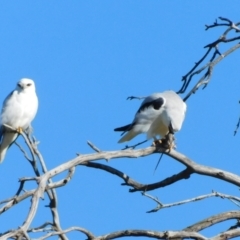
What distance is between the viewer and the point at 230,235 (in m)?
4.62

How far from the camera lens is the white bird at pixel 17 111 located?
9.26 meters

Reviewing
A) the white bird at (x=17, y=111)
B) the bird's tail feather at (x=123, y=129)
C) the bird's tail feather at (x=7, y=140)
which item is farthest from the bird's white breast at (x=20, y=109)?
the bird's tail feather at (x=123, y=129)

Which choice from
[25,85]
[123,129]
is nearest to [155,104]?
[123,129]

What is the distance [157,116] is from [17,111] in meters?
2.60

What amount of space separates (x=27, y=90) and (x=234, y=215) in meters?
4.97

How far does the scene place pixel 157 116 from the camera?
7184mm

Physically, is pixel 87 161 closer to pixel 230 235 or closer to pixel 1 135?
pixel 230 235

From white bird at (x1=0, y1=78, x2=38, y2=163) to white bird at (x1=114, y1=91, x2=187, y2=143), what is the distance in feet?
7.09

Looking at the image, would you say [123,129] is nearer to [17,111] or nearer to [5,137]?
[17,111]

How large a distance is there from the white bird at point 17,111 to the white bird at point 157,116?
216 centimetres

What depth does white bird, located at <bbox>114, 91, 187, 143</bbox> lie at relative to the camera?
6.92 meters

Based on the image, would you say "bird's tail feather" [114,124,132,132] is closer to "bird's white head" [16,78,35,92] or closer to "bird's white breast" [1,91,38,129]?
"bird's white breast" [1,91,38,129]

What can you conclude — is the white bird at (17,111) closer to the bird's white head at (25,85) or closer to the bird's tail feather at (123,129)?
the bird's white head at (25,85)

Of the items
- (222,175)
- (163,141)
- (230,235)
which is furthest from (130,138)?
(230,235)
